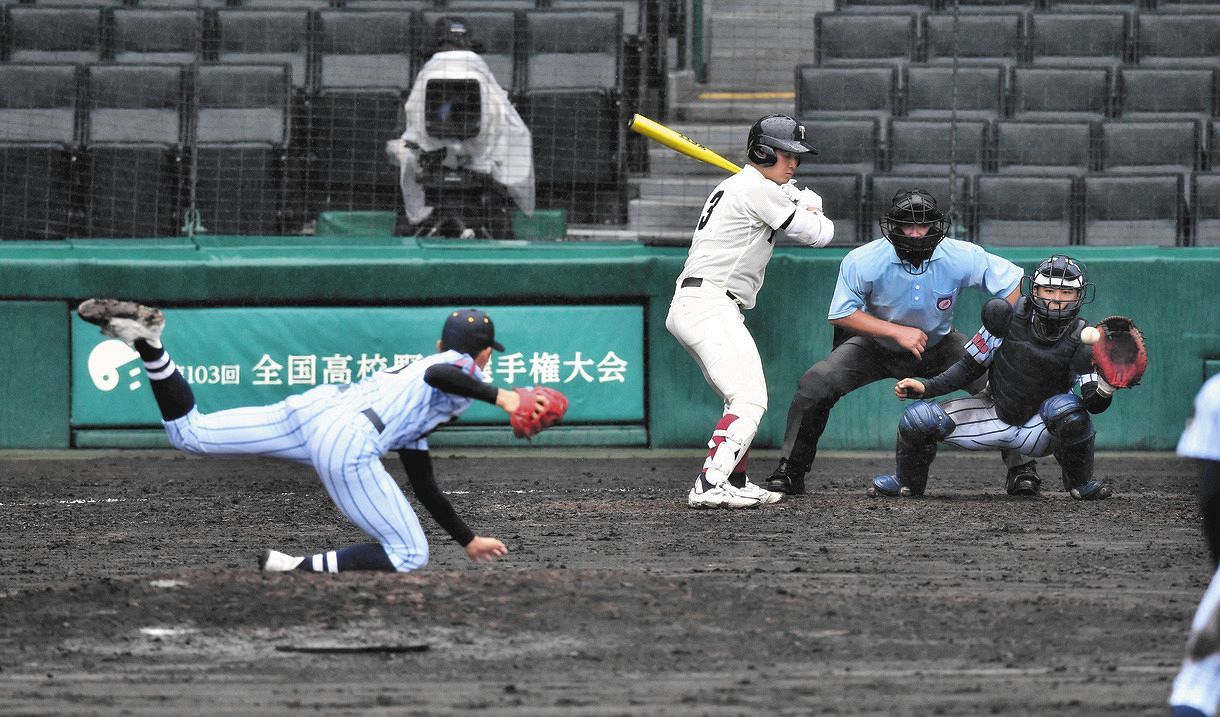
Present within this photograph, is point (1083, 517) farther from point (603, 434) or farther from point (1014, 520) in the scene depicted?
point (603, 434)

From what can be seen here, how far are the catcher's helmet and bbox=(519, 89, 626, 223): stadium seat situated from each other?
3251mm

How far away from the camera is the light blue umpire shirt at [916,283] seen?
893 cm

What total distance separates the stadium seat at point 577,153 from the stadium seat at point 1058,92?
3087 millimetres

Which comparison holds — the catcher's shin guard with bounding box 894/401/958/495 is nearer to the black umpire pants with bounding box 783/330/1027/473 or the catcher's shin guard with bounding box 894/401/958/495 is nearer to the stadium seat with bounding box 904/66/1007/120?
the black umpire pants with bounding box 783/330/1027/473

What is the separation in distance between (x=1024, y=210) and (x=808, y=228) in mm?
3633

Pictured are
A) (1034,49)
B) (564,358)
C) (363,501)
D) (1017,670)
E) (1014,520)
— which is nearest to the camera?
(1017,670)

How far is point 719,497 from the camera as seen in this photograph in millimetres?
8469

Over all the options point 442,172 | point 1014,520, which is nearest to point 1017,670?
point 1014,520

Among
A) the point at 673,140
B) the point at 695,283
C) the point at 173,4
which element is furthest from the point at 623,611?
the point at 173,4

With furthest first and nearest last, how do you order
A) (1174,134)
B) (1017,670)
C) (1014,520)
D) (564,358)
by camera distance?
(1174,134) → (564,358) → (1014,520) → (1017,670)

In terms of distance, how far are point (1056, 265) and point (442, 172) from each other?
4704 mm

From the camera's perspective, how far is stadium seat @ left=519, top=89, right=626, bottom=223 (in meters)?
11.9

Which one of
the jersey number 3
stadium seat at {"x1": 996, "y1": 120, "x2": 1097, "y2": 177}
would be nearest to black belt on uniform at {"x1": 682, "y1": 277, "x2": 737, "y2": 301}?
the jersey number 3

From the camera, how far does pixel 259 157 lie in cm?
1177
